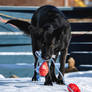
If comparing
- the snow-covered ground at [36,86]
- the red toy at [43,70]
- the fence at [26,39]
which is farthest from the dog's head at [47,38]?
the fence at [26,39]

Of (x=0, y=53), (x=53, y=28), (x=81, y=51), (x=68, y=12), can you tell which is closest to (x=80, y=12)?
(x=68, y=12)

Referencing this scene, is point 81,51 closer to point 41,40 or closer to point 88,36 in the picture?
point 88,36

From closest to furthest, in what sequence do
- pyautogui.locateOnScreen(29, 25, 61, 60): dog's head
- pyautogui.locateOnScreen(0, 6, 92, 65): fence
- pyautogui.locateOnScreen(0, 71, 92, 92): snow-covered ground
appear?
pyautogui.locateOnScreen(29, 25, 61, 60): dog's head, pyautogui.locateOnScreen(0, 71, 92, 92): snow-covered ground, pyautogui.locateOnScreen(0, 6, 92, 65): fence

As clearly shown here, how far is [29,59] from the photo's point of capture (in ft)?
22.3

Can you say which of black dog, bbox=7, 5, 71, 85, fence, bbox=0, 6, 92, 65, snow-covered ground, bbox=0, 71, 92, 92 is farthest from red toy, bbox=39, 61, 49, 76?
fence, bbox=0, 6, 92, 65

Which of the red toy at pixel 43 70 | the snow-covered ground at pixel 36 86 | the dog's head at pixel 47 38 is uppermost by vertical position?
the dog's head at pixel 47 38

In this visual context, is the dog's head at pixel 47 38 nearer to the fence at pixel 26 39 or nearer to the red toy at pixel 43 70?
the red toy at pixel 43 70

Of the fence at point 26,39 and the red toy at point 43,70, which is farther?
the fence at point 26,39

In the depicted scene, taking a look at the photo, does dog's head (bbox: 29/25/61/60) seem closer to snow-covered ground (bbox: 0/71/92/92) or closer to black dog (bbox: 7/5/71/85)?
black dog (bbox: 7/5/71/85)

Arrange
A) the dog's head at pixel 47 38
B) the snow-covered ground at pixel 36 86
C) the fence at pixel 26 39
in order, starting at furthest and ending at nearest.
A: the fence at pixel 26 39 < the snow-covered ground at pixel 36 86 < the dog's head at pixel 47 38

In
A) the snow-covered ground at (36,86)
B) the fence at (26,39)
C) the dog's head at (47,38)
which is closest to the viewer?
the dog's head at (47,38)

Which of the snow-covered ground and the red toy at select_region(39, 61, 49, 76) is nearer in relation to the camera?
the red toy at select_region(39, 61, 49, 76)

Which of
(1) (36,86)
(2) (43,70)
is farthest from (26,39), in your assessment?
(2) (43,70)

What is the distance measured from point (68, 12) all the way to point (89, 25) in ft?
2.09
